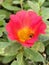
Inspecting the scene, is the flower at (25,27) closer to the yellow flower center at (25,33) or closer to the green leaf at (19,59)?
the yellow flower center at (25,33)

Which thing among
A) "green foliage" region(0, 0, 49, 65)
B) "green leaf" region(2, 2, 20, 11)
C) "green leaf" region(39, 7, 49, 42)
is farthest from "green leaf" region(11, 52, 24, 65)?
"green leaf" region(2, 2, 20, 11)

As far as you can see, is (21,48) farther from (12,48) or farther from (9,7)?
(9,7)

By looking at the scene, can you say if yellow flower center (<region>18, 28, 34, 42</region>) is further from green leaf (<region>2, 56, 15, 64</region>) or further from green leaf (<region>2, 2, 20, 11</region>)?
green leaf (<region>2, 2, 20, 11</region>)

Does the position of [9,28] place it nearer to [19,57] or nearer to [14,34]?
[14,34]

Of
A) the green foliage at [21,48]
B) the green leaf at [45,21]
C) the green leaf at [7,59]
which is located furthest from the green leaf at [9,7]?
the green leaf at [7,59]

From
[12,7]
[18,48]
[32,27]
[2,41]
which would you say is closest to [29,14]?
[32,27]

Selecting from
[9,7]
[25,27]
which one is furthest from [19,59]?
[9,7]

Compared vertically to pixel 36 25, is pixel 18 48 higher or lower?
lower

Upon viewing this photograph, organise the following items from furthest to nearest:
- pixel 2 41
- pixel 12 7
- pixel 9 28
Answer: pixel 12 7, pixel 2 41, pixel 9 28
